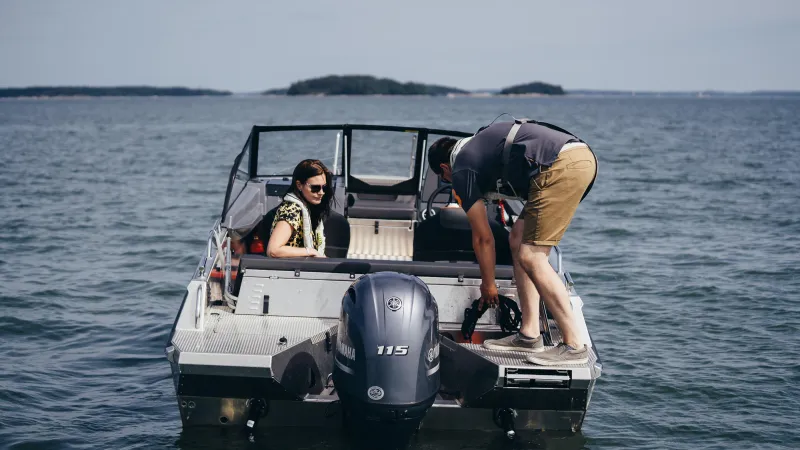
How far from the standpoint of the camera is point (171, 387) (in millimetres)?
7660

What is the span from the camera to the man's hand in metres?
5.76

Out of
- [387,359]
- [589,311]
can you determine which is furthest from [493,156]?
[589,311]

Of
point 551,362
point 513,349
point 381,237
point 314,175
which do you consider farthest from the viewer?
point 381,237

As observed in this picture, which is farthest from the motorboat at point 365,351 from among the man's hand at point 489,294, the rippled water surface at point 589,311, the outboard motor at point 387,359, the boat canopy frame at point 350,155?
the boat canopy frame at point 350,155

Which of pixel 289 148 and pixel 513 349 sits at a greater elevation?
pixel 289 148

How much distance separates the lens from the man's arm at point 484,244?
5.65m

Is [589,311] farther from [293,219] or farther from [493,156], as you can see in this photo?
[493,156]

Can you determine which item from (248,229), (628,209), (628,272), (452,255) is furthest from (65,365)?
(628,209)

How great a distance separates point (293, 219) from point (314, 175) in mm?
320

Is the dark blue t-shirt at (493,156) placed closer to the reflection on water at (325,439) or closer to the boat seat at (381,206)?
the reflection on water at (325,439)

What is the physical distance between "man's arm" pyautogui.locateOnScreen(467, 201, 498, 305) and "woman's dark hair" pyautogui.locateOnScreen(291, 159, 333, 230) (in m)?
1.09

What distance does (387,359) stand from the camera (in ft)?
15.9

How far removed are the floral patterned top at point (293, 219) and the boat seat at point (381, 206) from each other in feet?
8.61

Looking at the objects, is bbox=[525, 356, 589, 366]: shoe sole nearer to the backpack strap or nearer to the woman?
the backpack strap
